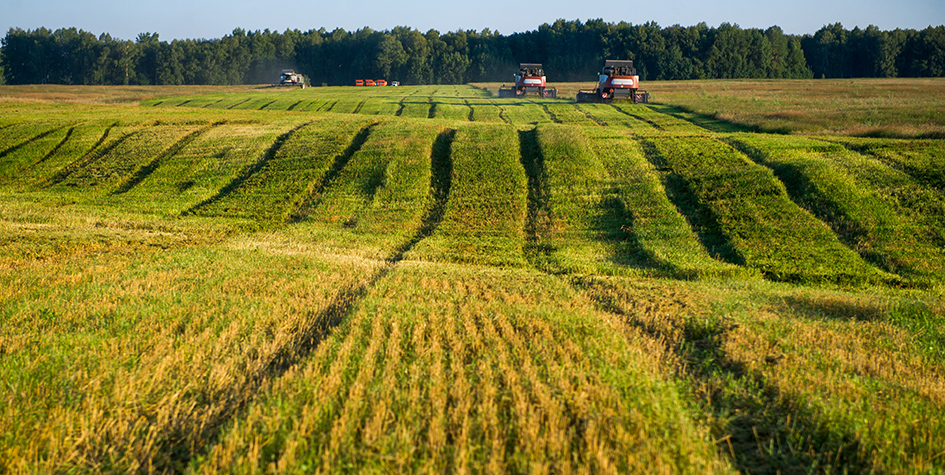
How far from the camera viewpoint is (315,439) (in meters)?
5.23

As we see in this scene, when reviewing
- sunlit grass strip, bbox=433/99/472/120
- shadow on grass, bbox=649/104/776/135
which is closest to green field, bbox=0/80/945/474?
shadow on grass, bbox=649/104/776/135

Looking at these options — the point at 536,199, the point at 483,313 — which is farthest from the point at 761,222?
the point at 483,313

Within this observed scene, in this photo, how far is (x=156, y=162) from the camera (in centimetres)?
2991

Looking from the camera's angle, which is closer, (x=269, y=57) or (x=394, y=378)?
(x=394, y=378)

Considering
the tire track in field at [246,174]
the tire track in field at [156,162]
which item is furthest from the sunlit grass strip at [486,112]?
the tire track in field at [156,162]

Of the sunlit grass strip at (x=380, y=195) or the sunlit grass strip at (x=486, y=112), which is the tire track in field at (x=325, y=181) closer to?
the sunlit grass strip at (x=380, y=195)

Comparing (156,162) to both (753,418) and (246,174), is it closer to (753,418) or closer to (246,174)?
(246,174)

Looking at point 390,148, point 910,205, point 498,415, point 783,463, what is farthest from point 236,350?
point 390,148

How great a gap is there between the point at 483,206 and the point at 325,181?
8.41 metres

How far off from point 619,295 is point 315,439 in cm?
786

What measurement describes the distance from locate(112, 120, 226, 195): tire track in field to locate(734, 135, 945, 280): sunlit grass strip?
95.5 feet

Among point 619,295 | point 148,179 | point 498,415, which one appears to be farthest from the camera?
point 148,179

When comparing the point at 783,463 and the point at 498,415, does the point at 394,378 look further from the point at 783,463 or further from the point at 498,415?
the point at 783,463

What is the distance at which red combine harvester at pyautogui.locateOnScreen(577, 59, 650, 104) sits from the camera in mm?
57219
